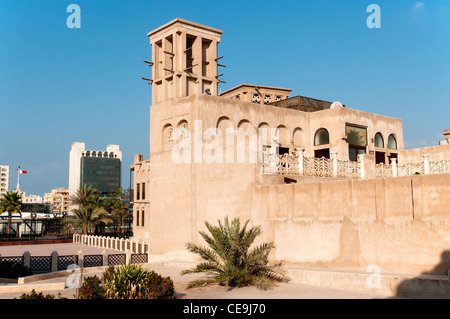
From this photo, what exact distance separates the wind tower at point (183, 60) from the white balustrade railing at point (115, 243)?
901 cm

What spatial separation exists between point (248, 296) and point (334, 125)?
15310mm

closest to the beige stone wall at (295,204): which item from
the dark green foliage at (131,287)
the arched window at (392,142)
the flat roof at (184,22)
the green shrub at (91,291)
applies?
the flat roof at (184,22)

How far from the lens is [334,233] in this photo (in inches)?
616

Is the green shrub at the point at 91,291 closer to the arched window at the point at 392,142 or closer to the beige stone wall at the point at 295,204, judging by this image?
the beige stone wall at the point at 295,204

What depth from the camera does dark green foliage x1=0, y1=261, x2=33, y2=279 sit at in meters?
17.0

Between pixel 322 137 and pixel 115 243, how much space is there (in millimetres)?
17594

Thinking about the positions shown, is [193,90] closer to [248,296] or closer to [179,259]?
[179,259]

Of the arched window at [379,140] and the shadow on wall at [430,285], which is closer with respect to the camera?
the shadow on wall at [430,285]

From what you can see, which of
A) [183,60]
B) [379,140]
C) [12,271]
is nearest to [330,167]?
[379,140]

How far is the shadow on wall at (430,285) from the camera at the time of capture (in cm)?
1218

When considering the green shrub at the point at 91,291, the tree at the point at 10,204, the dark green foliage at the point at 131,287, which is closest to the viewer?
the green shrub at the point at 91,291

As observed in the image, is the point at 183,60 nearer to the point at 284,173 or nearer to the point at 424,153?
the point at 284,173

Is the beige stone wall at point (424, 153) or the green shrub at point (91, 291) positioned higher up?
the beige stone wall at point (424, 153)
